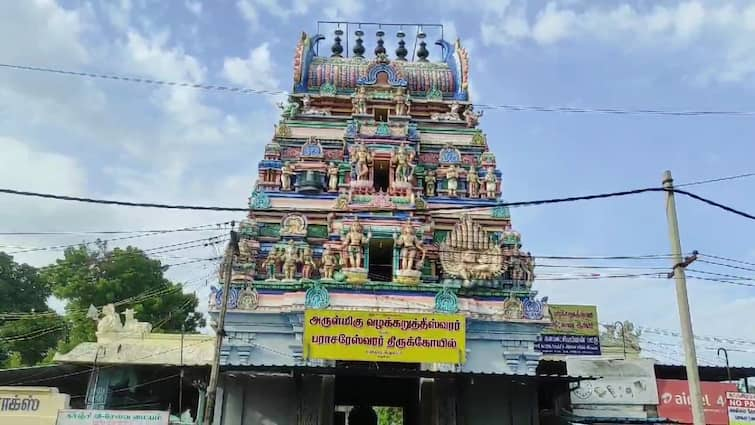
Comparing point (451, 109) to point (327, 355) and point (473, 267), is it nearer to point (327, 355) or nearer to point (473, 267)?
point (473, 267)

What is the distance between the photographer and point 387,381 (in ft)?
80.9

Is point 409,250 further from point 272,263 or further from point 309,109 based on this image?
point 309,109

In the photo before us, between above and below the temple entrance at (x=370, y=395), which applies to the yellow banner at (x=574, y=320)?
Result: above

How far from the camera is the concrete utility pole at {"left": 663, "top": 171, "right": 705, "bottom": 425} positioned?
10.5 m

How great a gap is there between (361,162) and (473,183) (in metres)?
4.40

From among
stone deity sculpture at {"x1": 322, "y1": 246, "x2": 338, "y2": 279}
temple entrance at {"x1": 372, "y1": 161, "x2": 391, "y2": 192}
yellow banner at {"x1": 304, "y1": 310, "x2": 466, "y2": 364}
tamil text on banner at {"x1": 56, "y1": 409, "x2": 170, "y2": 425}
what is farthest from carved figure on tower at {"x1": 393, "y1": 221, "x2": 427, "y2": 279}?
tamil text on banner at {"x1": 56, "y1": 409, "x2": 170, "y2": 425}

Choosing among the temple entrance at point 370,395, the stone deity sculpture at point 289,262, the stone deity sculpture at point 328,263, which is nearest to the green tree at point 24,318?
the temple entrance at point 370,395

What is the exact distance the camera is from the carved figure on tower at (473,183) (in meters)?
23.7

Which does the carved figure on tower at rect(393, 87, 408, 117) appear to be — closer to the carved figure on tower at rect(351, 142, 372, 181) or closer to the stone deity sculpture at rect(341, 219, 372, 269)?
the carved figure on tower at rect(351, 142, 372, 181)

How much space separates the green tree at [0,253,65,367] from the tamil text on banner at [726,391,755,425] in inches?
1312

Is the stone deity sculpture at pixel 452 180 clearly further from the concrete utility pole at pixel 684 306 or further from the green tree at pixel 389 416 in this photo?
the green tree at pixel 389 416

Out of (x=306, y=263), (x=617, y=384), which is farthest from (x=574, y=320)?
(x=306, y=263)

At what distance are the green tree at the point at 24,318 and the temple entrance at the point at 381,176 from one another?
22.5 meters

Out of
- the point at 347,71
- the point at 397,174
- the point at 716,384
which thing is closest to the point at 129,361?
the point at 397,174
